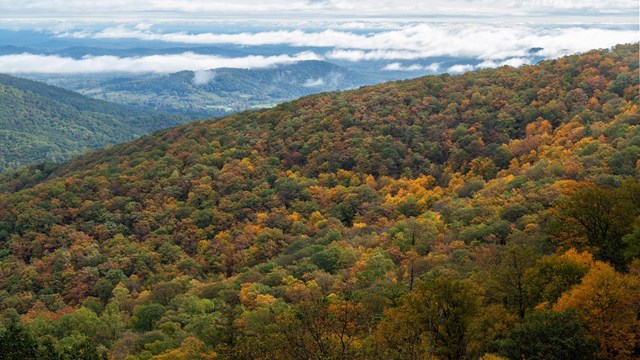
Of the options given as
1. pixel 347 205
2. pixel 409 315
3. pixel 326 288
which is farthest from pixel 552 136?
pixel 409 315

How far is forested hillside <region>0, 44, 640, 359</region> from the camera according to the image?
111ft

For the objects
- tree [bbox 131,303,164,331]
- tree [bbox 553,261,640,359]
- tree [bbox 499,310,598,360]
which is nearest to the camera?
tree [bbox 499,310,598,360]

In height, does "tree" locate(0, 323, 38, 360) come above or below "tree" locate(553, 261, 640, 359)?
below

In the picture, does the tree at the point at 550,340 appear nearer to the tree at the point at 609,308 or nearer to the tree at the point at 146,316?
the tree at the point at 609,308

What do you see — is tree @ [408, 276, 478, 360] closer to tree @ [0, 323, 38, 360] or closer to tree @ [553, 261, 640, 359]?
tree @ [553, 261, 640, 359]

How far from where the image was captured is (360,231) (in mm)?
80625

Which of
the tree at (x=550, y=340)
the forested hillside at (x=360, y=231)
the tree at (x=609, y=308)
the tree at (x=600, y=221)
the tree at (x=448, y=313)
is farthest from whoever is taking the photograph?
the tree at (x=600, y=221)

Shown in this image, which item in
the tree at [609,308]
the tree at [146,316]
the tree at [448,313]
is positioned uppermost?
the tree at [609,308]

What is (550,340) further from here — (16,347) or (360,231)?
(360,231)

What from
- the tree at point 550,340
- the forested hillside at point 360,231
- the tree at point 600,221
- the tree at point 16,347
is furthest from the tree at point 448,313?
the tree at point 16,347

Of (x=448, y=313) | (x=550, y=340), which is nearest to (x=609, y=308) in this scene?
(x=550, y=340)

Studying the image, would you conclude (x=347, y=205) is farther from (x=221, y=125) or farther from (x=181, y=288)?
(x=221, y=125)

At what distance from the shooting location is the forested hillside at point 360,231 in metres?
33.7

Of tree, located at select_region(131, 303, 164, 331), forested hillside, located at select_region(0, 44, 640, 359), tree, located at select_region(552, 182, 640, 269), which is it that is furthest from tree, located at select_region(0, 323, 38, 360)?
tree, located at select_region(552, 182, 640, 269)
